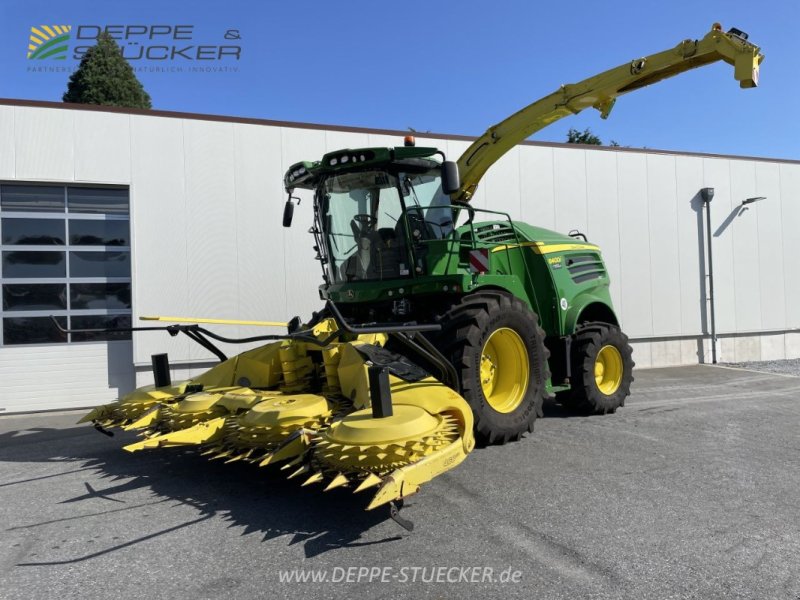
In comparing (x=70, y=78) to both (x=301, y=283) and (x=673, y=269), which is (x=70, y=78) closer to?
(x=301, y=283)

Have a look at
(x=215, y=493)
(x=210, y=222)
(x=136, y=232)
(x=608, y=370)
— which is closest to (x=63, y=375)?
(x=136, y=232)

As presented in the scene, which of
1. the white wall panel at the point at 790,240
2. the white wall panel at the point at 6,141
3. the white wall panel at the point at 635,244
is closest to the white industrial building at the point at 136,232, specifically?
the white wall panel at the point at 6,141

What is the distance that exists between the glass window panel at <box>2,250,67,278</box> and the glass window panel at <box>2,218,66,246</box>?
0.17m

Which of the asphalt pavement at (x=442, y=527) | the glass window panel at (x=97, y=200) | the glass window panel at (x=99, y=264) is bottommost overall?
the asphalt pavement at (x=442, y=527)

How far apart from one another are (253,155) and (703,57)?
22.4 feet

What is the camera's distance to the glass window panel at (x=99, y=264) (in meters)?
9.20

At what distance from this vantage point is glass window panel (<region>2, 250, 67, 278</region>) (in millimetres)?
8914

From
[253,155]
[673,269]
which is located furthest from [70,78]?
[673,269]

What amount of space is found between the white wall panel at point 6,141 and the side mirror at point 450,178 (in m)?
7.30

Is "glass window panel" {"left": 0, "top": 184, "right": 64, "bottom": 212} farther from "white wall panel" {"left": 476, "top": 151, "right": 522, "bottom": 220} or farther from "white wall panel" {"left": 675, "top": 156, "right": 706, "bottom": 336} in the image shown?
"white wall panel" {"left": 675, "top": 156, "right": 706, "bottom": 336}

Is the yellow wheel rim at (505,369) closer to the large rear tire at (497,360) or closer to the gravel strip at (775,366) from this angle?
the large rear tire at (497,360)

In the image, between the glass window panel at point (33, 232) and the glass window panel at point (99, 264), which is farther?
the glass window panel at point (99, 264)

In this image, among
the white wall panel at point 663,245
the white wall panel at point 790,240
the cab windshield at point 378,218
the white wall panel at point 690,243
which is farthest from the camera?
the white wall panel at point 790,240

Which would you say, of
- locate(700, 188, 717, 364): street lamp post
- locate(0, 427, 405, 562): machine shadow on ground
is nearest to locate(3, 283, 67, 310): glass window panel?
locate(0, 427, 405, 562): machine shadow on ground
